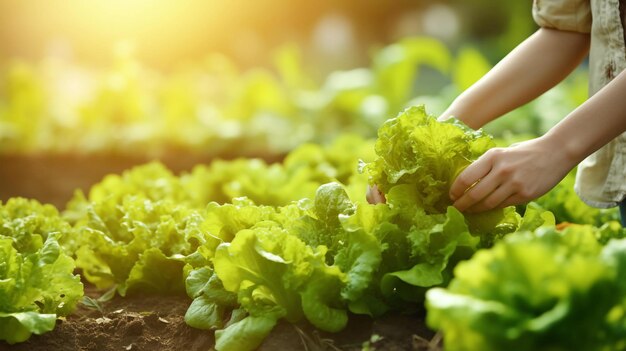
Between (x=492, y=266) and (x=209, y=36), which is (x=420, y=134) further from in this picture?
(x=209, y=36)

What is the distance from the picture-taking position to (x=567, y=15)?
2.64 m

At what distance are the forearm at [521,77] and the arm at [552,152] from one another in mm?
583

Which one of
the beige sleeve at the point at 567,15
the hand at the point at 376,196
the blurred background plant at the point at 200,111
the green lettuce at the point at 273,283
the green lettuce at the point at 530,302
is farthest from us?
the blurred background plant at the point at 200,111

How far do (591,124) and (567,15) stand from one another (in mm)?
706

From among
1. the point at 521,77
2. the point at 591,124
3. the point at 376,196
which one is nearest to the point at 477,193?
the point at 591,124

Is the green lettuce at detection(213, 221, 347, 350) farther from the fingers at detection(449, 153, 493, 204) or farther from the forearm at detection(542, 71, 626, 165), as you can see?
the forearm at detection(542, 71, 626, 165)

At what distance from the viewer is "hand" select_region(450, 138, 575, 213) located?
204cm

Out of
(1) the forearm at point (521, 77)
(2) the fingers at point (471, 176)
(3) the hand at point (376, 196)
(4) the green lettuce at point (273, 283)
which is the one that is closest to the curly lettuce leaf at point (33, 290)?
(4) the green lettuce at point (273, 283)

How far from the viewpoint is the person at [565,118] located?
205 cm

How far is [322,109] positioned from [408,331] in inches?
168

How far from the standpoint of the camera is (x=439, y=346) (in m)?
2.03

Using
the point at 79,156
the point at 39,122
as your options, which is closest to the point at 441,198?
the point at 79,156

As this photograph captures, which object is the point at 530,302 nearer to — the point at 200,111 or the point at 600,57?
the point at 600,57

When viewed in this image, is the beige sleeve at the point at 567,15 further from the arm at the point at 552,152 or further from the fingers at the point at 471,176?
A: the fingers at the point at 471,176
